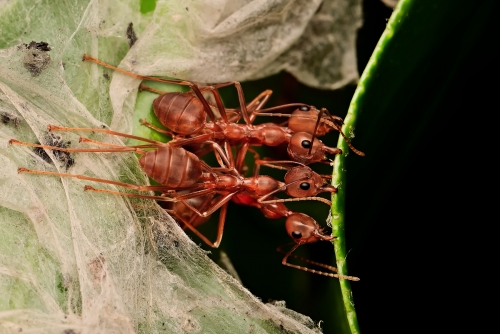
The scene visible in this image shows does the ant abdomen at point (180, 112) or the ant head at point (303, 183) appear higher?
the ant abdomen at point (180, 112)

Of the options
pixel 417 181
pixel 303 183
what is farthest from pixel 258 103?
pixel 417 181

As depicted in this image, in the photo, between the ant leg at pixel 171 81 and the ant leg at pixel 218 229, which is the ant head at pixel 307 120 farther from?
the ant leg at pixel 218 229

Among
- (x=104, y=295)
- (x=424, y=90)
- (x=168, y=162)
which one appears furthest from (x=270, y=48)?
(x=104, y=295)

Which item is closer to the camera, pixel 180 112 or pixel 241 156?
pixel 180 112

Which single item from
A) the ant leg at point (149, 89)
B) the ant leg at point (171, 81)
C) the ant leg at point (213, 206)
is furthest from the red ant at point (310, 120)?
the ant leg at point (149, 89)

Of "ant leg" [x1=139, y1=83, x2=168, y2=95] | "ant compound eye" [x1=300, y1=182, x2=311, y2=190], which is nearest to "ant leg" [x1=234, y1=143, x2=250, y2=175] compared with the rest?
"ant compound eye" [x1=300, y1=182, x2=311, y2=190]

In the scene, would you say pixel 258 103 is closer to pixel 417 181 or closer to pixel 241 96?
pixel 241 96
